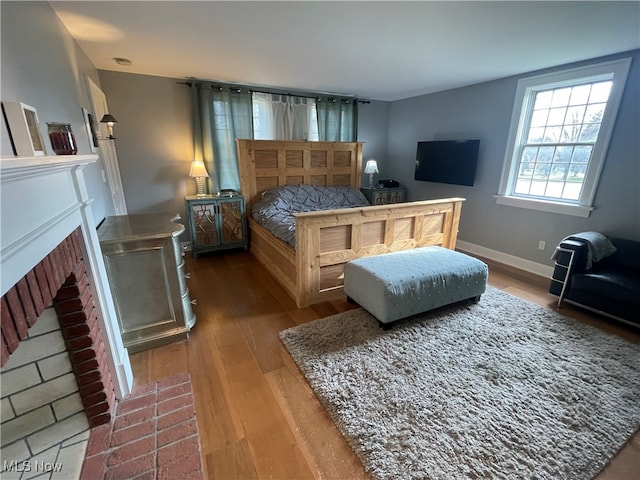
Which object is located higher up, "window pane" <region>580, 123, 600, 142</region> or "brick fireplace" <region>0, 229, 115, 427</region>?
"window pane" <region>580, 123, 600, 142</region>

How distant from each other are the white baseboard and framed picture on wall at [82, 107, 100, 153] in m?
4.71

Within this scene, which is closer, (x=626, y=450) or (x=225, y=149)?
(x=626, y=450)

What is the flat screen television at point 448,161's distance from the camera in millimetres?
4066

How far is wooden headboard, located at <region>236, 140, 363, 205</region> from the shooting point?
406 cm

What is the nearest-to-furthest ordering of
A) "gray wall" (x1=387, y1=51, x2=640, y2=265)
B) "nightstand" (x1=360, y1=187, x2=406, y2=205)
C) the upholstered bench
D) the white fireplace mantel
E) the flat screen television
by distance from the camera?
the white fireplace mantel
the upholstered bench
"gray wall" (x1=387, y1=51, x2=640, y2=265)
the flat screen television
"nightstand" (x1=360, y1=187, x2=406, y2=205)

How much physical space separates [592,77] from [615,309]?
2351 mm

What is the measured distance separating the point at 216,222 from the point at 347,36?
268 cm

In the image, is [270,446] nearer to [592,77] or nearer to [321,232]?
[321,232]

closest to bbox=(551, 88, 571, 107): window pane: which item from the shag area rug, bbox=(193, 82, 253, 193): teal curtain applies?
the shag area rug

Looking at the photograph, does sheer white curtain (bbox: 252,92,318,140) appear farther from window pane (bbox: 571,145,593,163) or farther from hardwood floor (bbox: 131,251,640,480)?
window pane (bbox: 571,145,593,163)

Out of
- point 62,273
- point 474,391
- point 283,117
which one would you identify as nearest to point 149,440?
point 62,273

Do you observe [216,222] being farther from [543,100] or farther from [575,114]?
[575,114]

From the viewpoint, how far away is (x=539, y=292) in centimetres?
310

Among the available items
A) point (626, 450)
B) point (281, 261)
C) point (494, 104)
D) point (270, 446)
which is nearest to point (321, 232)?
point (281, 261)
